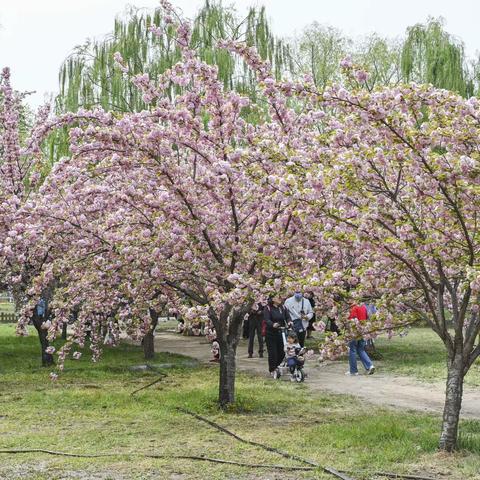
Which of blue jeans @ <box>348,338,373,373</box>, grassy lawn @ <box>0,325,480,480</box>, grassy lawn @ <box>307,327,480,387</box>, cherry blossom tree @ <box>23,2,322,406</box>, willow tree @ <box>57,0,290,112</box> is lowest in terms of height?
grassy lawn @ <box>0,325,480,480</box>

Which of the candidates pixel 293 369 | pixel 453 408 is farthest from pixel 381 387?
pixel 453 408

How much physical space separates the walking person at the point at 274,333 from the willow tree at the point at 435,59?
10.8 metres

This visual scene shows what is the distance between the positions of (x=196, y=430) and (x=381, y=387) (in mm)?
4783

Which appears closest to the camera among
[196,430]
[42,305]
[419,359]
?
[196,430]

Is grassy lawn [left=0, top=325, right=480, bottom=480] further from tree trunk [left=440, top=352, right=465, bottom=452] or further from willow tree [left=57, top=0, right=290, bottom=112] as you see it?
willow tree [left=57, top=0, right=290, bottom=112]

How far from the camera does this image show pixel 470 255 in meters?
6.61

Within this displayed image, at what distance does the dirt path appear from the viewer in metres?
10.2

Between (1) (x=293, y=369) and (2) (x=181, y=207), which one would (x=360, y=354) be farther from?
(2) (x=181, y=207)

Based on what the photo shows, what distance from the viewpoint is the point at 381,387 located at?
39.3ft

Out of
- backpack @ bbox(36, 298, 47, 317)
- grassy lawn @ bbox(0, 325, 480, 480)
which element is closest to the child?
grassy lawn @ bbox(0, 325, 480, 480)

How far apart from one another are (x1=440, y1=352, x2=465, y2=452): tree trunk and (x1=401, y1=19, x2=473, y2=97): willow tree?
1542cm

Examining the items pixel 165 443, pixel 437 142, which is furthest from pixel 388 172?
pixel 165 443

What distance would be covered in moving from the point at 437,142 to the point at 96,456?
14.9ft

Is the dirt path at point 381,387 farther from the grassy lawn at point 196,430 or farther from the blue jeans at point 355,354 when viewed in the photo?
the grassy lawn at point 196,430
